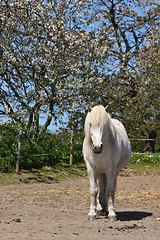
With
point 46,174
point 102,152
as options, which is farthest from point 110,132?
point 46,174

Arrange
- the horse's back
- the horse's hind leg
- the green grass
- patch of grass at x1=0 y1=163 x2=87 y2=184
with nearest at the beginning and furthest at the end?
the horse's hind leg → the horse's back → patch of grass at x1=0 y1=163 x2=87 y2=184 → the green grass

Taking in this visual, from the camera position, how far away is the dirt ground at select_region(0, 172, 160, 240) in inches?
195

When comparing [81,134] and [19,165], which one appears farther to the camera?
[81,134]

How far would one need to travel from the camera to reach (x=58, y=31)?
13.9 metres

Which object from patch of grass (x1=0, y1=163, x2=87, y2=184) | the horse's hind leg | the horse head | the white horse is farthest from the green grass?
the horse head

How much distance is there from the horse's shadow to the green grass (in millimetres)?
4935

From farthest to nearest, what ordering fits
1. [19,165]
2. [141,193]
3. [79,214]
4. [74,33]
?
[74,33] < [19,165] < [141,193] < [79,214]

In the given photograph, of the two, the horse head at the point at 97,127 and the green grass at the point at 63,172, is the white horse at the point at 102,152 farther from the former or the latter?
the green grass at the point at 63,172

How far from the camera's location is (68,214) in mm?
6652

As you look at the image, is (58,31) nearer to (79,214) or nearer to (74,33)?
(74,33)

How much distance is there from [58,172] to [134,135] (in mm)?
5715

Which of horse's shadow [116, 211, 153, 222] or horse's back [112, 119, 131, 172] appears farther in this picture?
horse's back [112, 119, 131, 172]

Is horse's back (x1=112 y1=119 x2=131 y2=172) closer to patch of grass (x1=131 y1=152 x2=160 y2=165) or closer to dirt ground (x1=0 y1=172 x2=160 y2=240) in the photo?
dirt ground (x1=0 y1=172 x2=160 y2=240)

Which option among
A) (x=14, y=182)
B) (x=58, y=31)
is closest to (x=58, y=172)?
(x=14, y=182)
